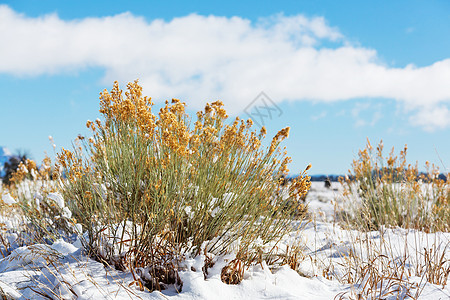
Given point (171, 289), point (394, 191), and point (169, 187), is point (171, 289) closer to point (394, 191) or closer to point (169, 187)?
point (169, 187)

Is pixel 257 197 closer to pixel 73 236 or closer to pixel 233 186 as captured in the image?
pixel 233 186

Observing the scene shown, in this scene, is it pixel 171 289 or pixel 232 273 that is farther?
pixel 232 273

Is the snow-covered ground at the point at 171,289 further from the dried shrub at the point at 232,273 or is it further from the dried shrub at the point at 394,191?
the dried shrub at the point at 394,191

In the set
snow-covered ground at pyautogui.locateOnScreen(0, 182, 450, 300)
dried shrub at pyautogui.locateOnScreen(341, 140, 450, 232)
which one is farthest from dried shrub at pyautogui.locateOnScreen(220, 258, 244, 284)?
dried shrub at pyautogui.locateOnScreen(341, 140, 450, 232)

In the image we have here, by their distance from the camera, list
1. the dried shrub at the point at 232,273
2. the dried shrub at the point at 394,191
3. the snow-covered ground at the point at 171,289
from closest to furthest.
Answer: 1. the snow-covered ground at the point at 171,289
2. the dried shrub at the point at 232,273
3. the dried shrub at the point at 394,191

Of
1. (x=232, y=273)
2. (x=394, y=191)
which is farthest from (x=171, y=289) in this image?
(x=394, y=191)

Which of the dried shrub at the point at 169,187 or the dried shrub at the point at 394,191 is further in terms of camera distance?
the dried shrub at the point at 394,191

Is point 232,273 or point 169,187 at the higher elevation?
point 169,187

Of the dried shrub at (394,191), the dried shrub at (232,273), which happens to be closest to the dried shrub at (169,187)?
the dried shrub at (232,273)

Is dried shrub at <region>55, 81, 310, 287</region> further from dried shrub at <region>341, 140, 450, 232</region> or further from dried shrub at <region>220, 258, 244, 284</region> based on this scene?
→ dried shrub at <region>341, 140, 450, 232</region>

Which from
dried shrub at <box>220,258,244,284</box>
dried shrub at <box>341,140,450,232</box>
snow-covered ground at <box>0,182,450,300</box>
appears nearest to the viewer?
snow-covered ground at <box>0,182,450,300</box>

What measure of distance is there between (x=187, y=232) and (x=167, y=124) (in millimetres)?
858

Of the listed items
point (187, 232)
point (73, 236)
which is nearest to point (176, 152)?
point (187, 232)

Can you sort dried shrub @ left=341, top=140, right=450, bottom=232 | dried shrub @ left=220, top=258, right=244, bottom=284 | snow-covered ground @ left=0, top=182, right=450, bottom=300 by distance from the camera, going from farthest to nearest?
dried shrub @ left=341, top=140, right=450, bottom=232
dried shrub @ left=220, top=258, right=244, bottom=284
snow-covered ground @ left=0, top=182, right=450, bottom=300
